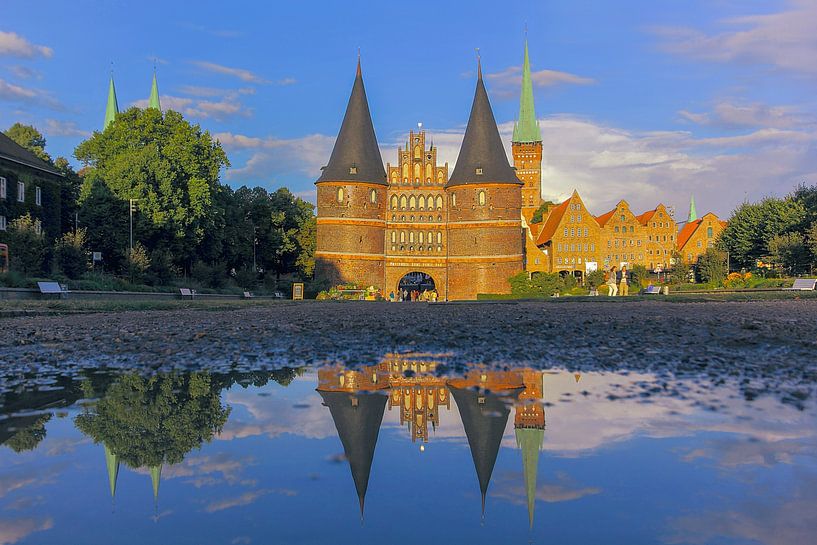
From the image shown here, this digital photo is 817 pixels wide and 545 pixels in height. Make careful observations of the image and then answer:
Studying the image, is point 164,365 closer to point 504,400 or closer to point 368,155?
point 504,400

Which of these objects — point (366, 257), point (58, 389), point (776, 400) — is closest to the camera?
point (776, 400)

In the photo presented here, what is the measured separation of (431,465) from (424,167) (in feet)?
216

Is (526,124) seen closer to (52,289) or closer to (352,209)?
(352,209)

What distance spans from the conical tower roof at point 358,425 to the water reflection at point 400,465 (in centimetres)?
1

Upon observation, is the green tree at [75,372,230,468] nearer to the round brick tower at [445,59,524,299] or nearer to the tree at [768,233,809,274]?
the tree at [768,233,809,274]

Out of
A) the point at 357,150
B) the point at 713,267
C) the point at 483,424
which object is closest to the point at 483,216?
the point at 357,150

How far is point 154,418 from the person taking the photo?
414 centimetres

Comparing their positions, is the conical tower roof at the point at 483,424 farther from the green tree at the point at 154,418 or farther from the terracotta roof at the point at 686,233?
the terracotta roof at the point at 686,233

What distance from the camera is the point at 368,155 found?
65.2m

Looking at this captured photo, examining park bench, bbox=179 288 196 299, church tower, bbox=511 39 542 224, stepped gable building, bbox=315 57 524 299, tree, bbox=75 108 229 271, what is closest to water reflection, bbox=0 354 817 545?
park bench, bbox=179 288 196 299

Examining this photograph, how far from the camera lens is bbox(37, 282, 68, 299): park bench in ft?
87.7

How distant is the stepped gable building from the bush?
27899 millimetres

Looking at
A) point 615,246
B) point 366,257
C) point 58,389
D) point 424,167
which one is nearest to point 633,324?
point 58,389

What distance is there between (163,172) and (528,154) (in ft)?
329
